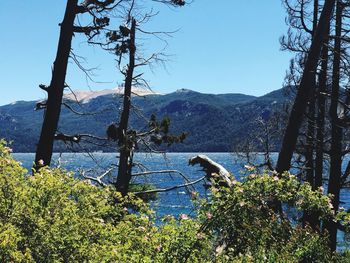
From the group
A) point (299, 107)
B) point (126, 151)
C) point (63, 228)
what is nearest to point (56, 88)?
point (299, 107)

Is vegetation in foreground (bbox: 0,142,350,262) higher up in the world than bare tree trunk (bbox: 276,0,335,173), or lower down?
lower down

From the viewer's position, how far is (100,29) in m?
10.2

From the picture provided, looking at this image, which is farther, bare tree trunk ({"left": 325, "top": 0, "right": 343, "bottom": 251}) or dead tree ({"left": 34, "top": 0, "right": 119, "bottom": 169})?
bare tree trunk ({"left": 325, "top": 0, "right": 343, "bottom": 251})

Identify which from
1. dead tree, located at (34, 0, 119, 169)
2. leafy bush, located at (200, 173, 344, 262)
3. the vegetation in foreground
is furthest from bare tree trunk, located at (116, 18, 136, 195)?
leafy bush, located at (200, 173, 344, 262)

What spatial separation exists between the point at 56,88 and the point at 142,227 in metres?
4.43

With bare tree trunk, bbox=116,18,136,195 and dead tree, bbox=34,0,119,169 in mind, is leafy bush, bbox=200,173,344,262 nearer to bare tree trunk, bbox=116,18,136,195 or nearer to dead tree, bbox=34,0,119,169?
dead tree, bbox=34,0,119,169

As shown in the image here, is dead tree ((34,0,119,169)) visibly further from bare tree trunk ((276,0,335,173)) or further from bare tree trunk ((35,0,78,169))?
bare tree trunk ((276,0,335,173))

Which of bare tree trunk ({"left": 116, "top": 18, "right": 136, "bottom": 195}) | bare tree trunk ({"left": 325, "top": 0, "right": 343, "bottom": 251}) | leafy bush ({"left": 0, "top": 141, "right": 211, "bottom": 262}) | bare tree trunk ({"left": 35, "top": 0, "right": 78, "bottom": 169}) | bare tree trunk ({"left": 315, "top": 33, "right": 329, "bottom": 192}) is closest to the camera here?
leafy bush ({"left": 0, "top": 141, "right": 211, "bottom": 262})

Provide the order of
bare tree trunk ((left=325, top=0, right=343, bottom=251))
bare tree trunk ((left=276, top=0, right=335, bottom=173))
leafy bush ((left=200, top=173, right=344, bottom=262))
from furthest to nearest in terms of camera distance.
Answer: bare tree trunk ((left=325, top=0, right=343, bottom=251))
bare tree trunk ((left=276, top=0, right=335, bottom=173))
leafy bush ((left=200, top=173, right=344, bottom=262))

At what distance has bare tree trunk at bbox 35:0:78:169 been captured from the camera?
30.4ft

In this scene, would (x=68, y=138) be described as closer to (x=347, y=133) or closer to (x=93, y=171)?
(x=93, y=171)

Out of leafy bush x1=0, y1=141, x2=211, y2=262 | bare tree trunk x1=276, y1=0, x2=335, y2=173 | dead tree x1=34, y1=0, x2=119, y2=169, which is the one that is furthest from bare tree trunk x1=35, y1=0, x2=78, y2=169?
bare tree trunk x1=276, y1=0, x2=335, y2=173

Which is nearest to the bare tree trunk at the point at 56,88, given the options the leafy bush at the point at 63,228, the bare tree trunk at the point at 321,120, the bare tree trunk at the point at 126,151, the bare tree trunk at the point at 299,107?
the leafy bush at the point at 63,228

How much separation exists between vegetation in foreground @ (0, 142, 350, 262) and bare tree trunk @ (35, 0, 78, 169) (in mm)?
3201
